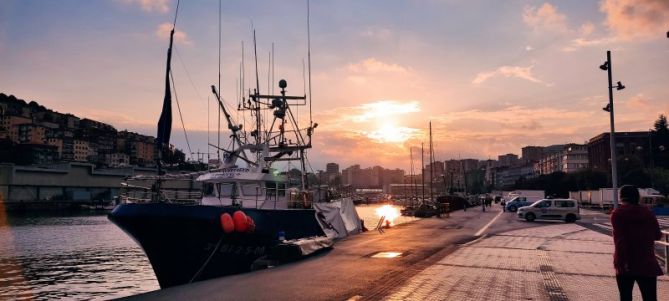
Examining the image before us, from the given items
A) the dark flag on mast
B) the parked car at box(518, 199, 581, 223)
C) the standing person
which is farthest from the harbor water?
the parked car at box(518, 199, 581, 223)

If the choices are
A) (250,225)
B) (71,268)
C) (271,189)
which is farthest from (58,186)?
(250,225)

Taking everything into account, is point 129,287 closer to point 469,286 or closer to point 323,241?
point 323,241

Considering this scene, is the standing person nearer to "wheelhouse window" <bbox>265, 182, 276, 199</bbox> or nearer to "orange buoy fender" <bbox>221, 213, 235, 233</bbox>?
"orange buoy fender" <bbox>221, 213, 235, 233</bbox>

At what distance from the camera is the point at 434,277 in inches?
511

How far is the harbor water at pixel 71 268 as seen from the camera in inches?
945

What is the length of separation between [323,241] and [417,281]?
334 inches

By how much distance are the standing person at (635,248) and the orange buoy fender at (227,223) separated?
1230 centimetres

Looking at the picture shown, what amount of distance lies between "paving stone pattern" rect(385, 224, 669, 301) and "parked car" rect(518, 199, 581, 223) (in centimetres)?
2058

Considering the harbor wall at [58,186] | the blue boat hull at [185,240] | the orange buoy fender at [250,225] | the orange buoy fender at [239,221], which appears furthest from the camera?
the harbor wall at [58,186]

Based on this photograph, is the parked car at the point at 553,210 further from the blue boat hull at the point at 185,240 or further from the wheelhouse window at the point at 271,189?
the blue boat hull at the point at 185,240

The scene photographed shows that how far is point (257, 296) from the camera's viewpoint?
10.7 meters

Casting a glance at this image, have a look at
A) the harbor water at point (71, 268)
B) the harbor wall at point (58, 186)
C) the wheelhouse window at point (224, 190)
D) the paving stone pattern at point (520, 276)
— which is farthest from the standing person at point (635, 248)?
the harbor wall at point (58, 186)

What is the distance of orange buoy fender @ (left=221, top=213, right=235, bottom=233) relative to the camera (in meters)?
16.3

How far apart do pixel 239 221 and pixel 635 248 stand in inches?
499
